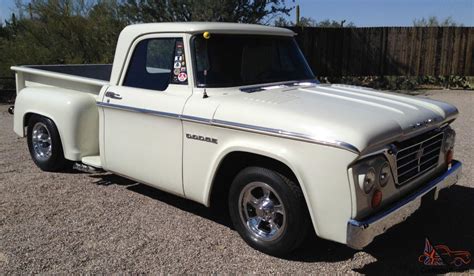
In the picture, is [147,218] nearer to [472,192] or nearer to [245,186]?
[245,186]

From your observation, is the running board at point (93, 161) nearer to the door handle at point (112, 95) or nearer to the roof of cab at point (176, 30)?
the door handle at point (112, 95)

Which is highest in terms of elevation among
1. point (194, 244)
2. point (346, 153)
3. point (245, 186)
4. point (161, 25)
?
point (161, 25)

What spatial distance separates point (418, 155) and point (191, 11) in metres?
10.1

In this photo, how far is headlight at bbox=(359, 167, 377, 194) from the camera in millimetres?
3256

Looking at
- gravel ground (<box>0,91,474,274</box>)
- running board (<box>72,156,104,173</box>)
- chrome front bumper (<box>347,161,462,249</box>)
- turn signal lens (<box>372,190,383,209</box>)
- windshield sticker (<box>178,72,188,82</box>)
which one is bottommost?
gravel ground (<box>0,91,474,274</box>)

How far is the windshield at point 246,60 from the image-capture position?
14.3ft

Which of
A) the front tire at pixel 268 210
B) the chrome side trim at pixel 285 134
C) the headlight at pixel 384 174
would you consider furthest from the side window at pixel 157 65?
the headlight at pixel 384 174

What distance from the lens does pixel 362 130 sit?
328 centimetres

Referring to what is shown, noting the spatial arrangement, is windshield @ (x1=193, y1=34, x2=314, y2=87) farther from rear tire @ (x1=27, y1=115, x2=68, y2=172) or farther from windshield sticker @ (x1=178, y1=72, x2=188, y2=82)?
rear tire @ (x1=27, y1=115, x2=68, y2=172)

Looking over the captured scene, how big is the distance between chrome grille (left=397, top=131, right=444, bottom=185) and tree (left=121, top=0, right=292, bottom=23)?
927 cm

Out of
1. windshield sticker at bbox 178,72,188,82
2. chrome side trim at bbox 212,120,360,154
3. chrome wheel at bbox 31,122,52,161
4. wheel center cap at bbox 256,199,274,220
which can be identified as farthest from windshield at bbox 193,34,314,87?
chrome wheel at bbox 31,122,52,161

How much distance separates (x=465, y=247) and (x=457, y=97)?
1061cm

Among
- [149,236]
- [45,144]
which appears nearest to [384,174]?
[149,236]

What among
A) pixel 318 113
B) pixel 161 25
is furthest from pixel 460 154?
pixel 161 25
